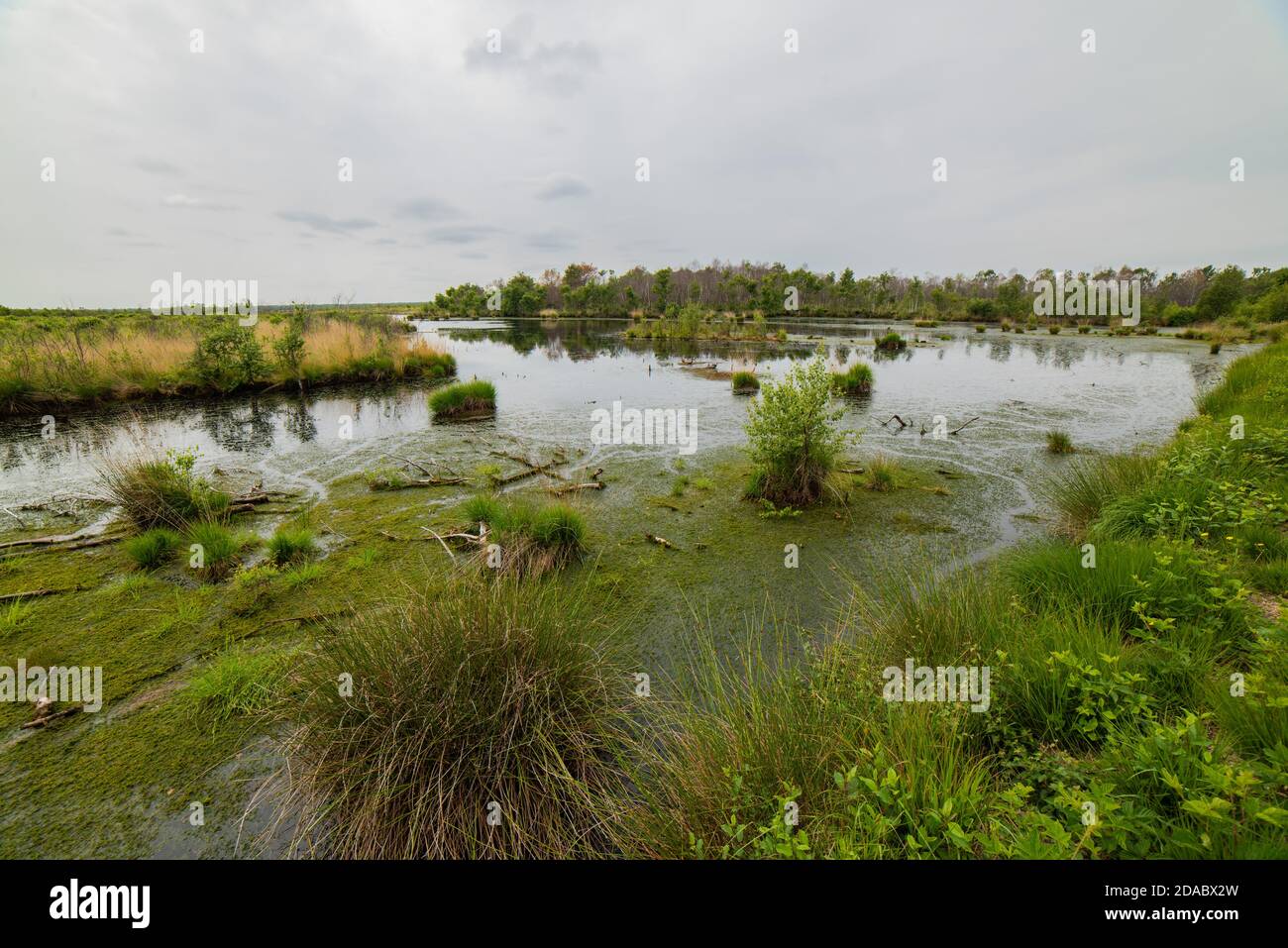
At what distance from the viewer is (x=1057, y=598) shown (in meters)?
3.54

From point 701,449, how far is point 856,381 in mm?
8799

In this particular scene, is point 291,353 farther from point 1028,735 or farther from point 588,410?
point 1028,735

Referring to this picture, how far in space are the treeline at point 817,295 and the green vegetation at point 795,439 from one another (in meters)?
51.4

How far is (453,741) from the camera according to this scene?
2.64m

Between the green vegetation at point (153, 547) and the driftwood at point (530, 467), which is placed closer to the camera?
the green vegetation at point (153, 547)

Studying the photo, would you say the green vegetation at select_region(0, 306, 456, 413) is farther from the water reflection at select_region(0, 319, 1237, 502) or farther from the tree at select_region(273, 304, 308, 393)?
the water reflection at select_region(0, 319, 1237, 502)

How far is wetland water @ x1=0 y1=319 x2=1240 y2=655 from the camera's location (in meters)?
5.76

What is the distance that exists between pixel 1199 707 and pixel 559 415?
1256 centimetres

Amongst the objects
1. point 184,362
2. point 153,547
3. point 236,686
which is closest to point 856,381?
point 236,686

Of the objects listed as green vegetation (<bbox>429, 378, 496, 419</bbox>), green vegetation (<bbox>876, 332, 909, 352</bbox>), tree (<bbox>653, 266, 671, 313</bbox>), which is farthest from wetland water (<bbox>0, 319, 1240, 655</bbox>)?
tree (<bbox>653, 266, 671, 313</bbox>)

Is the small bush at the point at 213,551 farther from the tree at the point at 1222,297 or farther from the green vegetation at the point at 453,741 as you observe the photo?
the tree at the point at 1222,297

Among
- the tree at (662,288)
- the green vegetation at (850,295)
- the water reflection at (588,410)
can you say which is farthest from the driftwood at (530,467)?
the tree at (662,288)

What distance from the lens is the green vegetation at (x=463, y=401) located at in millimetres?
13250
